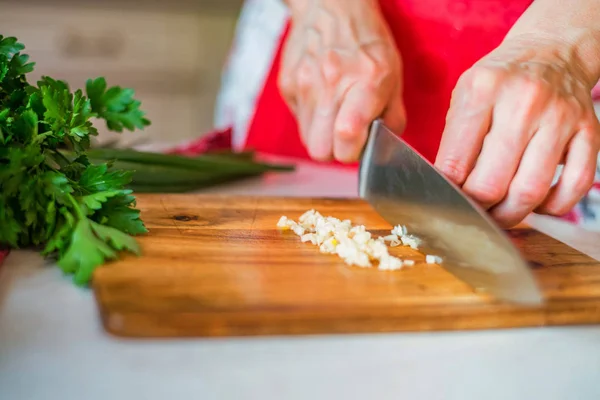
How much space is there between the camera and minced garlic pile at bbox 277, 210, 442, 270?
0.76 m

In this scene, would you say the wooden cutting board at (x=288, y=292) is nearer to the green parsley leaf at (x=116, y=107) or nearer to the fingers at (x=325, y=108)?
the green parsley leaf at (x=116, y=107)

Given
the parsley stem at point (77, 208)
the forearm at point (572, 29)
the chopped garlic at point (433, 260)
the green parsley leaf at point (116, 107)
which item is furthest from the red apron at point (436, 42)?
the parsley stem at point (77, 208)

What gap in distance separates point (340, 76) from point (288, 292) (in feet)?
2.01

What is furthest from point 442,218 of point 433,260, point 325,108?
point 325,108

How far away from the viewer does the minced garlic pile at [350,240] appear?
76 centimetres

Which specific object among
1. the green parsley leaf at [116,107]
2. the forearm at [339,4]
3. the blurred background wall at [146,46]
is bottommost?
the blurred background wall at [146,46]

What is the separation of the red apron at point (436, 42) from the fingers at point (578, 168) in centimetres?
31

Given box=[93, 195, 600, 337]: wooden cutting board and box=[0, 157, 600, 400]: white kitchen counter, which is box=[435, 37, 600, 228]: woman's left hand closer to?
box=[93, 195, 600, 337]: wooden cutting board

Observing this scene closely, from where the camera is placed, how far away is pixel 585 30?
93 centimetres

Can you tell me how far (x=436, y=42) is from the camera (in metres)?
1.39

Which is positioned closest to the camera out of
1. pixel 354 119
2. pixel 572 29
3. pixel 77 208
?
pixel 77 208

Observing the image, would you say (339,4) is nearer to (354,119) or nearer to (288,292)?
(354,119)

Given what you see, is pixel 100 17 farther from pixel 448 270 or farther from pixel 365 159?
pixel 448 270

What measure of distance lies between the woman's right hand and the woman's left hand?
248 millimetres
